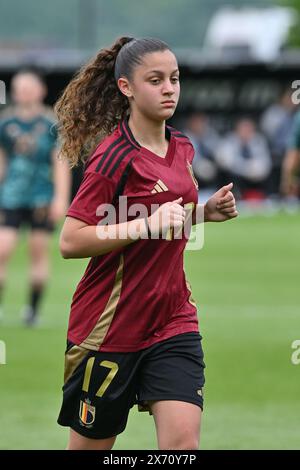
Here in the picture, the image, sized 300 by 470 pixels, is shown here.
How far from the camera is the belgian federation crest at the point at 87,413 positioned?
6.06m

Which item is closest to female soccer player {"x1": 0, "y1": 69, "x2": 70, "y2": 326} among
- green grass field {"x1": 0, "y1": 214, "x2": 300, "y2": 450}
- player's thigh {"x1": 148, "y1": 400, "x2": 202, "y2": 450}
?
green grass field {"x1": 0, "y1": 214, "x2": 300, "y2": 450}

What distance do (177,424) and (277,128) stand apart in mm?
23220

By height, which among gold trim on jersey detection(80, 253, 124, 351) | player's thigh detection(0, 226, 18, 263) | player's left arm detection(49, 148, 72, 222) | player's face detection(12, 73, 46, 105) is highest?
player's face detection(12, 73, 46, 105)

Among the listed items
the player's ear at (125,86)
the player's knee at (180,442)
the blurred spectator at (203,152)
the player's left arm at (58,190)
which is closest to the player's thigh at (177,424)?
the player's knee at (180,442)

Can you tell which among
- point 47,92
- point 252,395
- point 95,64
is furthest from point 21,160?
point 47,92

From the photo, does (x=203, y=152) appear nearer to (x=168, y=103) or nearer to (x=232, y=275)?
(x=232, y=275)

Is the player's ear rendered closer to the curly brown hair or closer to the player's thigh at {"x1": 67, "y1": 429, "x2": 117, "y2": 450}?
the curly brown hair

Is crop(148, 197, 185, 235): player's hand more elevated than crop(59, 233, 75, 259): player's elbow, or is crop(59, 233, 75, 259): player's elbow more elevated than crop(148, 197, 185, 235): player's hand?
crop(148, 197, 185, 235): player's hand

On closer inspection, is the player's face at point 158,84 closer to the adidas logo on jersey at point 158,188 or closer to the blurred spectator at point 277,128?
the adidas logo on jersey at point 158,188

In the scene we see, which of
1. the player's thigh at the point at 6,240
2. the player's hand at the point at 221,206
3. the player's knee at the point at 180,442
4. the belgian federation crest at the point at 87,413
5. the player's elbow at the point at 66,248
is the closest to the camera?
the player's knee at the point at 180,442

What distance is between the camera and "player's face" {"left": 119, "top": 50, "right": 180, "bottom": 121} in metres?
5.96

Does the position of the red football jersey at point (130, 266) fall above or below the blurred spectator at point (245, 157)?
below

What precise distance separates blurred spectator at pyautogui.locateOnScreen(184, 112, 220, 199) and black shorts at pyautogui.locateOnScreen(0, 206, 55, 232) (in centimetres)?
1575

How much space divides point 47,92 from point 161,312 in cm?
2263
